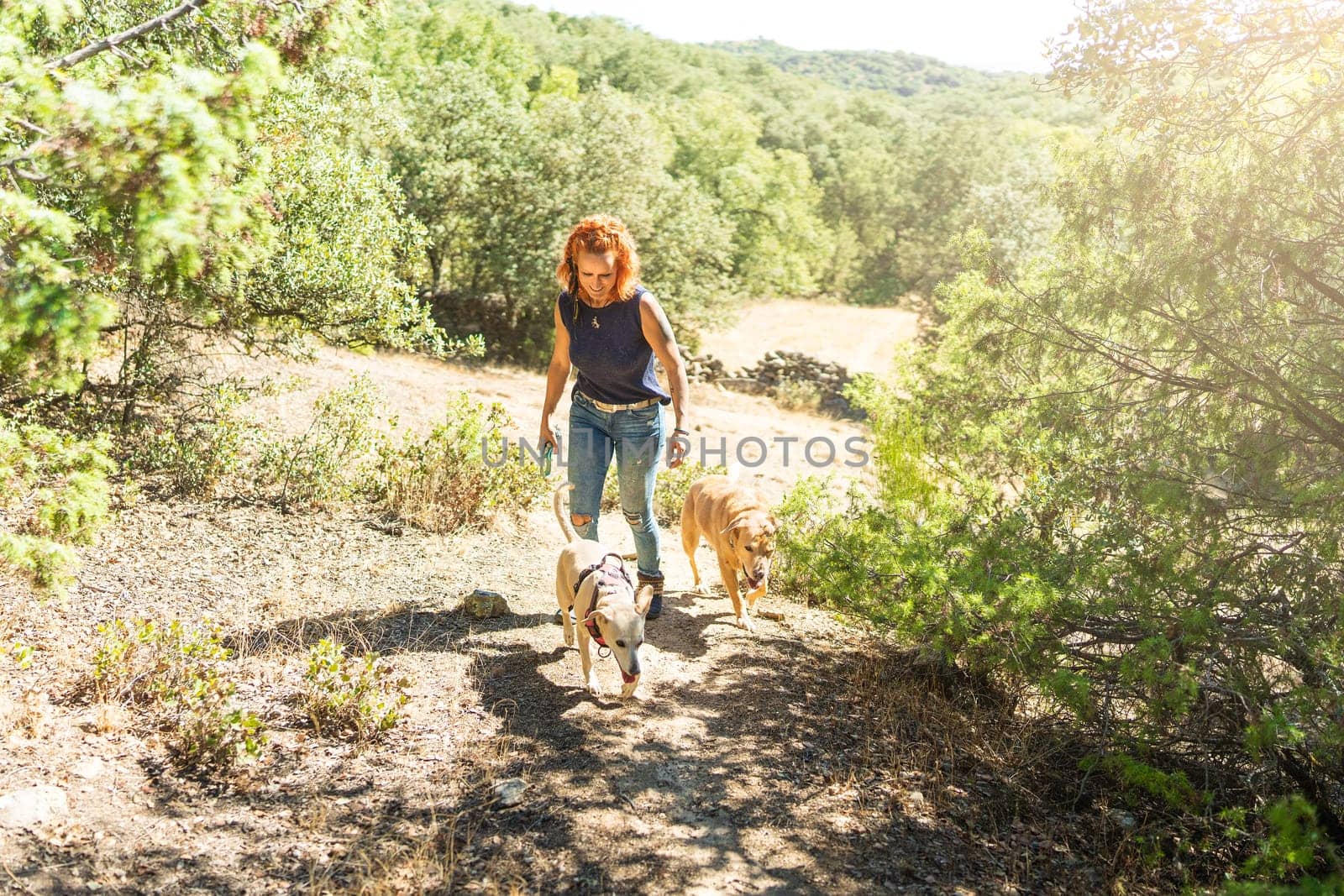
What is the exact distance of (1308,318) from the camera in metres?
4.33

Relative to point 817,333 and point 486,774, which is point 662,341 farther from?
→ point 817,333

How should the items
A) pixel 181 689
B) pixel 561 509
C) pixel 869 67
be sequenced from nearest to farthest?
pixel 181 689, pixel 561 509, pixel 869 67

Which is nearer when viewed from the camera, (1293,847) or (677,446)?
(1293,847)

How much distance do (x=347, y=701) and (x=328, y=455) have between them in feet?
10.8

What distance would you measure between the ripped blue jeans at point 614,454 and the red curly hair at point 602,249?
0.65 metres

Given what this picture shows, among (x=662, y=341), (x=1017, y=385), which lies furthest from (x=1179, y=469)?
(x=662, y=341)

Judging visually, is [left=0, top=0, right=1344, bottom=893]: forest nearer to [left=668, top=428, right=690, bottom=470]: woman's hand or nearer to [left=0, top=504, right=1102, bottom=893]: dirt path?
[left=0, top=504, right=1102, bottom=893]: dirt path

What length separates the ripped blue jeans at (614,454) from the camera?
4.60 metres

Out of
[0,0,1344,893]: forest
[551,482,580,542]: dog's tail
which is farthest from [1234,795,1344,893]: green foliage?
[551,482,580,542]: dog's tail

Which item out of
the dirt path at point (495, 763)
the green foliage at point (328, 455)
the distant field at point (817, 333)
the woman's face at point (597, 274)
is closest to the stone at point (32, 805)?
the dirt path at point (495, 763)

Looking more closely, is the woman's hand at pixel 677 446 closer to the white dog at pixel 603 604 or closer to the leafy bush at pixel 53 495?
the white dog at pixel 603 604

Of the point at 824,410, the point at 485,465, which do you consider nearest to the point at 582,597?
the point at 485,465

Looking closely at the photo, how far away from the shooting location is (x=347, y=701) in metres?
3.90

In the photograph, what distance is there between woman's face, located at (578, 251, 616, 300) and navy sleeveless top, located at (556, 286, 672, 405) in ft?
0.34
